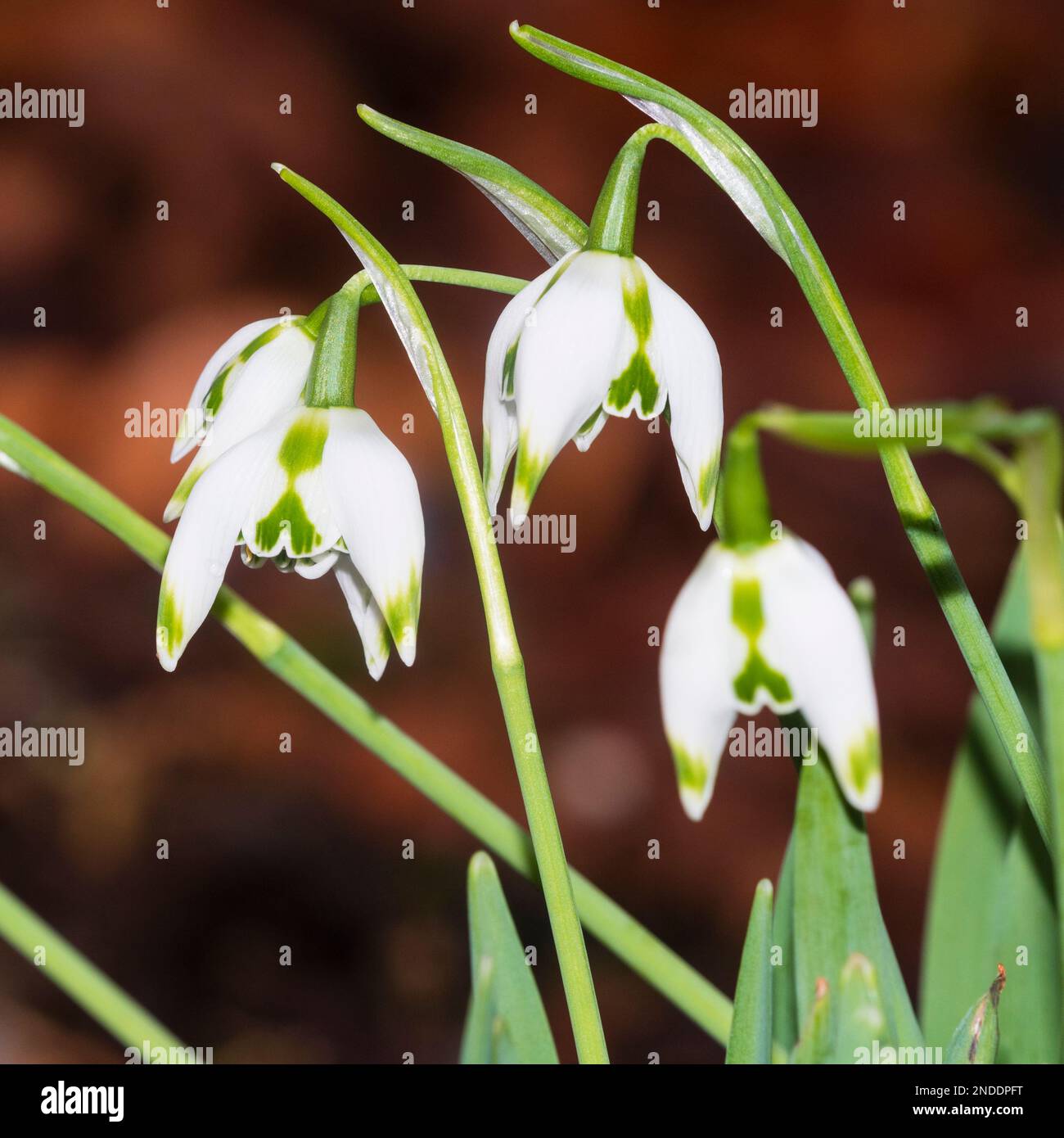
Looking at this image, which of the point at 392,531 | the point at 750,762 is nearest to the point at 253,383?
the point at 392,531

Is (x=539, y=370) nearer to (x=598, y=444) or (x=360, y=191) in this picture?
(x=598, y=444)

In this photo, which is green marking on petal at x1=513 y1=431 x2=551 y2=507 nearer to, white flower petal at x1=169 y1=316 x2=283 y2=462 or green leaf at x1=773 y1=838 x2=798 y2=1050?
white flower petal at x1=169 y1=316 x2=283 y2=462

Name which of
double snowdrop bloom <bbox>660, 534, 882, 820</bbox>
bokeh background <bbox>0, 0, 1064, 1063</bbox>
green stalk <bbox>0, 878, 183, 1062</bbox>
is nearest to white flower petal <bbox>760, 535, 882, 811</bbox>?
double snowdrop bloom <bbox>660, 534, 882, 820</bbox>

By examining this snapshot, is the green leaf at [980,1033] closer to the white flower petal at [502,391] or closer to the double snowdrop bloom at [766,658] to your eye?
the double snowdrop bloom at [766,658]

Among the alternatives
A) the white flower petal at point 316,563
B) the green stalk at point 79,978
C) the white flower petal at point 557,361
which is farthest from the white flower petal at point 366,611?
the green stalk at point 79,978

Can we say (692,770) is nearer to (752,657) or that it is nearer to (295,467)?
(752,657)

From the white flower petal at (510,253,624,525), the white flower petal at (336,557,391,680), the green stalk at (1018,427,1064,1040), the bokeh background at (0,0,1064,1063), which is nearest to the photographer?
the green stalk at (1018,427,1064,1040)

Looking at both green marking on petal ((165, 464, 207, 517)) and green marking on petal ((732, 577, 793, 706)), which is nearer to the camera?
green marking on petal ((732, 577, 793, 706))
